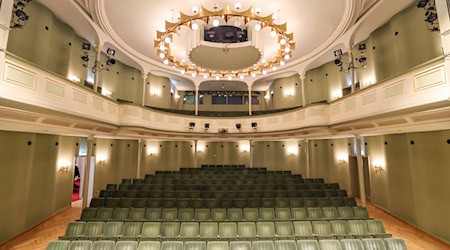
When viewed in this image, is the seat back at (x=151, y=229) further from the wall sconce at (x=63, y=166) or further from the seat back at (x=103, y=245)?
the wall sconce at (x=63, y=166)

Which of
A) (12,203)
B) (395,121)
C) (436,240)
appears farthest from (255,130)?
(12,203)

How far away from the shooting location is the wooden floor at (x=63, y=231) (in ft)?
18.9

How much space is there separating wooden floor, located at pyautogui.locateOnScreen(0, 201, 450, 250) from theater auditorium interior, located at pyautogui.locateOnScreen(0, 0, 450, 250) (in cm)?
6

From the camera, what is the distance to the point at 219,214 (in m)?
5.73

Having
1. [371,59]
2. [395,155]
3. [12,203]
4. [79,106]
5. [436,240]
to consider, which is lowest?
[436,240]

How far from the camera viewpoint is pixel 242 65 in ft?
32.9

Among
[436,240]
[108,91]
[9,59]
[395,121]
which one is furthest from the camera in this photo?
[108,91]

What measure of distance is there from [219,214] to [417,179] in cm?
648

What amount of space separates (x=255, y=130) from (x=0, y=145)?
10.1m

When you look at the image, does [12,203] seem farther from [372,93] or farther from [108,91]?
[372,93]

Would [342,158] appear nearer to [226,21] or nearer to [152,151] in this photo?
[226,21]

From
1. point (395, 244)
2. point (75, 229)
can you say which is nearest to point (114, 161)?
point (75, 229)

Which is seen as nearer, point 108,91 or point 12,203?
point 12,203

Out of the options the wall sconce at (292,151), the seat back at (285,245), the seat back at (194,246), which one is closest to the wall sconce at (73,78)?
the seat back at (194,246)
